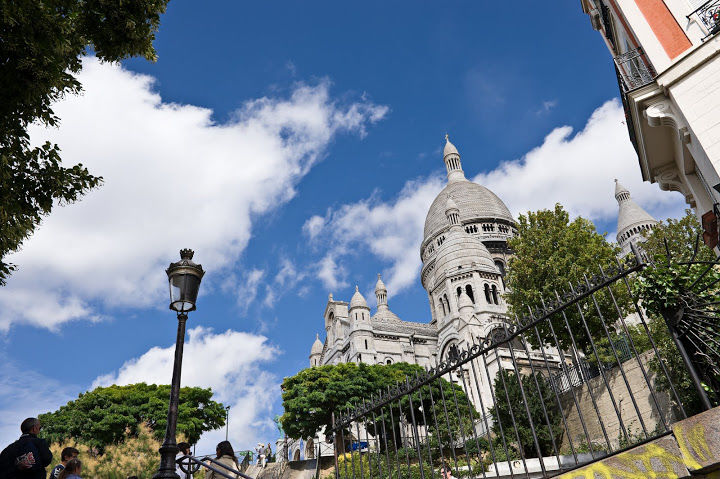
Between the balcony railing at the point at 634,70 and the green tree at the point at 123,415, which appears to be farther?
the green tree at the point at 123,415

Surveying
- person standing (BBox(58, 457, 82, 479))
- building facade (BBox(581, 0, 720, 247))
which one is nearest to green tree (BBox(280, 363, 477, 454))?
building facade (BBox(581, 0, 720, 247))

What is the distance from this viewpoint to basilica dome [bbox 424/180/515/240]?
193 feet

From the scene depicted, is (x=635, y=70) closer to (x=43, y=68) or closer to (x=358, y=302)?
(x=43, y=68)

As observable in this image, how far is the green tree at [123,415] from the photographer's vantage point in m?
27.5

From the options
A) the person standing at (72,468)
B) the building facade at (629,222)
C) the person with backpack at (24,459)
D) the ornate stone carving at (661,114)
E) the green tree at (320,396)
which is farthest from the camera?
the building facade at (629,222)

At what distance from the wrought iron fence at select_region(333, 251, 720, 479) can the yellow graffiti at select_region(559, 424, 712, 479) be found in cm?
24

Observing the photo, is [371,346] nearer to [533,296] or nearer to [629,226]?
[533,296]

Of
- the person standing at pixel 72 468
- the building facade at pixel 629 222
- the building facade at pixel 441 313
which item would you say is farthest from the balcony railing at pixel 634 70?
the building facade at pixel 629 222

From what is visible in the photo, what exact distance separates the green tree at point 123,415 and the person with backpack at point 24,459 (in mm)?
23715

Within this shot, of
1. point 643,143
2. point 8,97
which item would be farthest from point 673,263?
point 8,97

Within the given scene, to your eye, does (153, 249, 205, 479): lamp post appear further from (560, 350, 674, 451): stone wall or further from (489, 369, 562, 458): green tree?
(560, 350, 674, 451): stone wall

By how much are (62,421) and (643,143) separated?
31709 mm

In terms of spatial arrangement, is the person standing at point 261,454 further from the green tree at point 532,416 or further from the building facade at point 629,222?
the building facade at point 629,222

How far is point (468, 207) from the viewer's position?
197 feet
